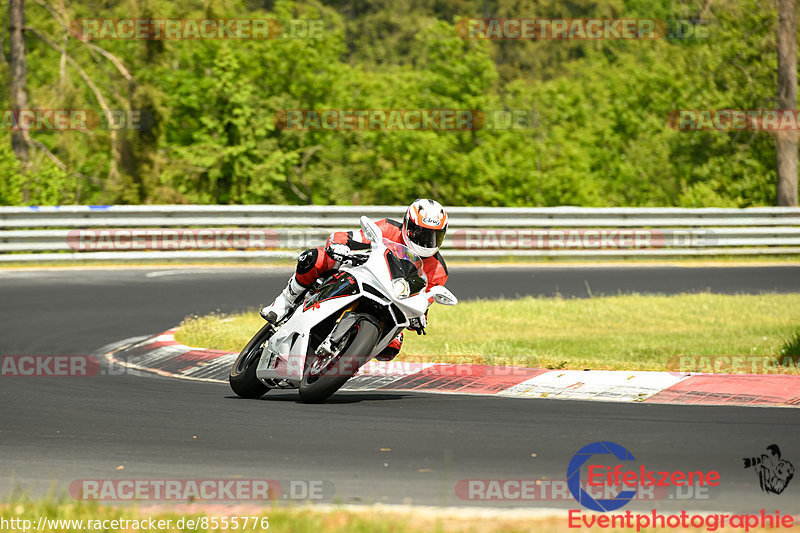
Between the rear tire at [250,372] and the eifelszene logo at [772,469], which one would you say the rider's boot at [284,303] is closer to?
the rear tire at [250,372]

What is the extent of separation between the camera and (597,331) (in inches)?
569

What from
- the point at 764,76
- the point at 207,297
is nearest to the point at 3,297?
the point at 207,297

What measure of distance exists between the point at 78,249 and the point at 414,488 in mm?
15591

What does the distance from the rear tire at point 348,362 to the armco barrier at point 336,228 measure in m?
10.7

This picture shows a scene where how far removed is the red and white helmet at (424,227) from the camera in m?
8.15

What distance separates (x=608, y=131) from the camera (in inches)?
1905
